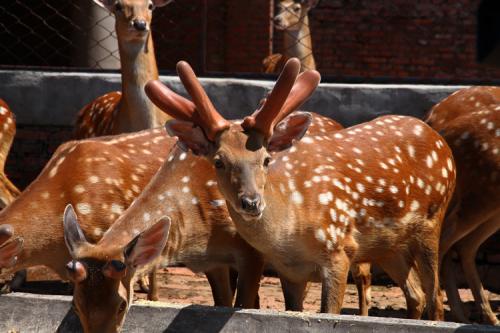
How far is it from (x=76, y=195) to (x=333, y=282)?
156 centimetres

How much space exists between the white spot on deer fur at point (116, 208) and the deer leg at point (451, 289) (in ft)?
8.19

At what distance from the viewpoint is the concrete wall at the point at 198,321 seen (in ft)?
17.9

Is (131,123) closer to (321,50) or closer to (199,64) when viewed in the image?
(199,64)

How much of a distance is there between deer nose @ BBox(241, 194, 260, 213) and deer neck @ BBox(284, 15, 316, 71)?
5810 millimetres

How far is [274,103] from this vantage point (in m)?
5.81

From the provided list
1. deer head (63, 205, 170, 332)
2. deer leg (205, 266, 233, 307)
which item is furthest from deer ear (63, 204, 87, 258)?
deer leg (205, 266, 233, 307)

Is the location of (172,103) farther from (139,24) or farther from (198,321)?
(139,24)

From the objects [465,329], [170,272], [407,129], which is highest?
[407,129]

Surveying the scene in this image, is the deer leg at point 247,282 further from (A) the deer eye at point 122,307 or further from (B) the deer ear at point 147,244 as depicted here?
(A) the deer eye at point 122,307

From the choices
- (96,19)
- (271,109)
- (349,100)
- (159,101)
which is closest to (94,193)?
(159,101)

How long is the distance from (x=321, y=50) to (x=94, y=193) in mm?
9127

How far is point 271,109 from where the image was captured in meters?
5.80

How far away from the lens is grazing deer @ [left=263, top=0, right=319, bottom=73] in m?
12.1

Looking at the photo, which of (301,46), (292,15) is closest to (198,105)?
(301,46)
